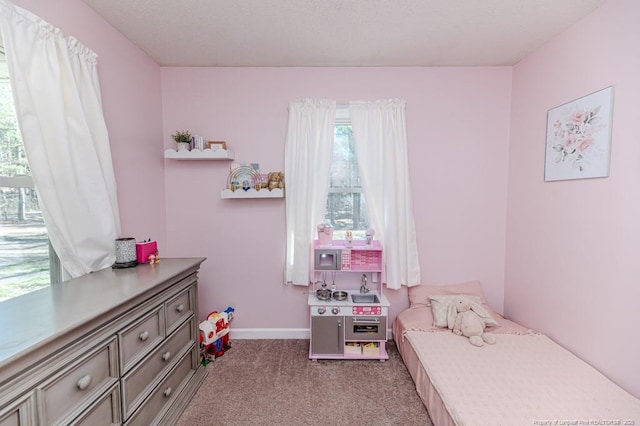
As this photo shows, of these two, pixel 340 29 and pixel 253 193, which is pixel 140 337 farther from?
pixel 340 29

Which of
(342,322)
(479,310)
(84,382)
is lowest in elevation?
(342,322)

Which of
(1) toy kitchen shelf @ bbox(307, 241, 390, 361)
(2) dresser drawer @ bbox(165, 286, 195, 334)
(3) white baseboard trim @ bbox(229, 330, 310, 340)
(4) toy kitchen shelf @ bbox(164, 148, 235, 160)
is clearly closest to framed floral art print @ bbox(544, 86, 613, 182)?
(1) toy kitchen shelf @ bbox(307, 241, 390, 361)

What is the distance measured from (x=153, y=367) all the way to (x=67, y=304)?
60cm

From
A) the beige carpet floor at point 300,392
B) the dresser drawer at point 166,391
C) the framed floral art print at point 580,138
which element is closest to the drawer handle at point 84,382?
the dresser drawer at point 166,391

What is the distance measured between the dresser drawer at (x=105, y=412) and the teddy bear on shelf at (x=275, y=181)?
173 centimetres

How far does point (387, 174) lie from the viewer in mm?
2625

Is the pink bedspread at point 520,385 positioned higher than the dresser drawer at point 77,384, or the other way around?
the dresser drawer at point 77,384

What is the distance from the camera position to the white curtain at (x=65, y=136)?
1.38m

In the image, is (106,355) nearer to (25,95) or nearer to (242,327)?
(25,95)

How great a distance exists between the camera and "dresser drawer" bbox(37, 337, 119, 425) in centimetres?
99

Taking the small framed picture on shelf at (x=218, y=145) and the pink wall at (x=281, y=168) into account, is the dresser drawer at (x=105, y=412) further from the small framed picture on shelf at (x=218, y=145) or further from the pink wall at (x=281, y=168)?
the small framed picture on shelf at (x=218, y=145)

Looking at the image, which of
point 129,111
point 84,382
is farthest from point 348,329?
point 129,111

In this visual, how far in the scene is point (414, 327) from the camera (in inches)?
93.7

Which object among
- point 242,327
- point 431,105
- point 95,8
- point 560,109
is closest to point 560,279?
point 560,109
